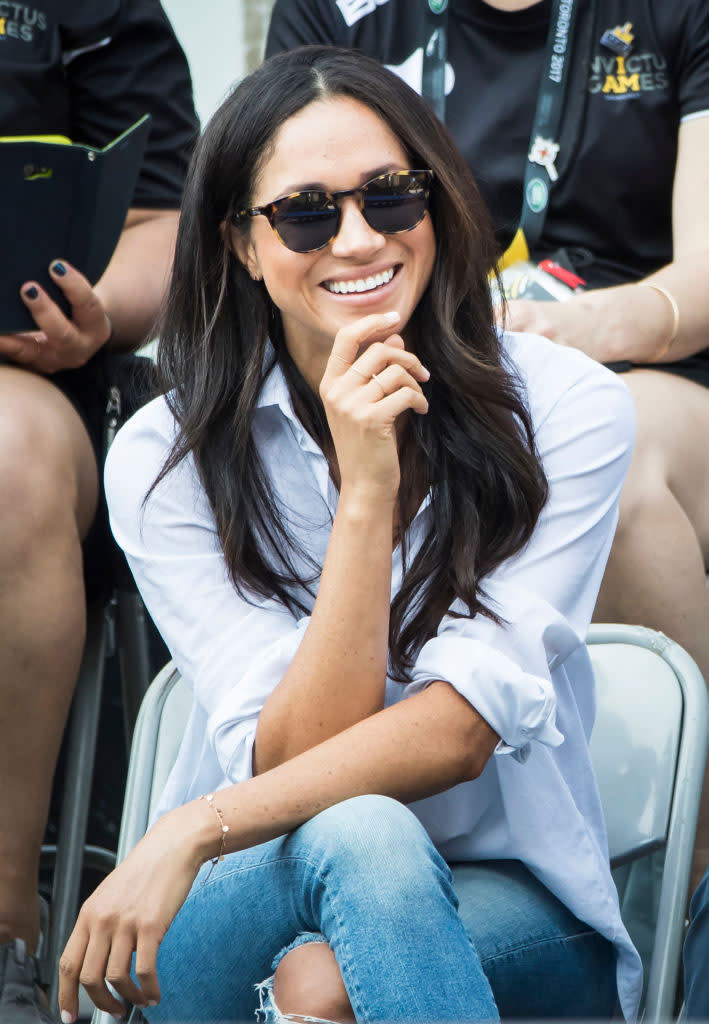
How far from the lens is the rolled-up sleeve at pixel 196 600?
166 cm

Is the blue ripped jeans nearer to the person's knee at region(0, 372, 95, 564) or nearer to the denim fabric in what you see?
the denim fabric

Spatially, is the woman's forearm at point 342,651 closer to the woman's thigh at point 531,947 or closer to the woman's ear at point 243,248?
the woman's thigh at point 531,947

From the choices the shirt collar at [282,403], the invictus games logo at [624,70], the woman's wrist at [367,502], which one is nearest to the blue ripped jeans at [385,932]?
the woman's wrist at [367,502]

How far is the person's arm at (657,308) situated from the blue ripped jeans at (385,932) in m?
1.00

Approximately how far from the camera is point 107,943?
57.2 inches

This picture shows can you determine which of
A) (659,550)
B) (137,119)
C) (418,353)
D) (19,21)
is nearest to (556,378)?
(418,353)

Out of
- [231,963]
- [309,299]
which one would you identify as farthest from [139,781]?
[309,299]

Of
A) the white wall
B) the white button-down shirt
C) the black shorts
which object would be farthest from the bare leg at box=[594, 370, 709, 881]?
the white wall

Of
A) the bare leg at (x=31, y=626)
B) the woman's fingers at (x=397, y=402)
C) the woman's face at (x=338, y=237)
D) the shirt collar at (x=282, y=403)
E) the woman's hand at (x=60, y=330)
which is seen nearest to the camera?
the woman's fingers at (x=397, y=402)

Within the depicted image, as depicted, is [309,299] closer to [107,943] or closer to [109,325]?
[109,325]

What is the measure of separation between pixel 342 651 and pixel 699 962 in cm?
59

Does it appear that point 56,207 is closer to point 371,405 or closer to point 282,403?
point 282,403

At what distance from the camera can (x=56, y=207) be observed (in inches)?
82.4

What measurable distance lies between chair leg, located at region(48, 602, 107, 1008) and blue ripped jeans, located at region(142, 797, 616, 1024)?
0.72 meters
